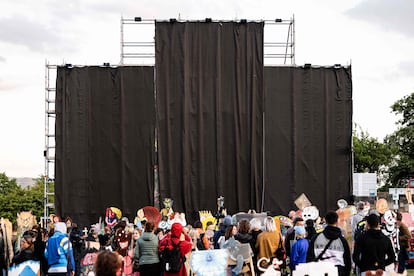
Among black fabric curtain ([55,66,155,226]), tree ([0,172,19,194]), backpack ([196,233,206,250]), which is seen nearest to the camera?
backpack ([196,233,206,250])

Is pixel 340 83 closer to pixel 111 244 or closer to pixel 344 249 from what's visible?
pixel 111 244

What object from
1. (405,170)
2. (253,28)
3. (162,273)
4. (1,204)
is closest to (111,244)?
(162,273)

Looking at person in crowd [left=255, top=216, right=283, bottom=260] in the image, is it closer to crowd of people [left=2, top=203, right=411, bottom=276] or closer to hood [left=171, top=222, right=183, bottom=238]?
crowd of people [left=2, top=203, right=411, bottom=276]

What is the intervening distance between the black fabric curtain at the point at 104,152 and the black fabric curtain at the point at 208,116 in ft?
1.87

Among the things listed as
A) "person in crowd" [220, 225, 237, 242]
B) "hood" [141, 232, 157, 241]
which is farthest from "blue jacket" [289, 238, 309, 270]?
"hood" [141, 232, 157, 241]

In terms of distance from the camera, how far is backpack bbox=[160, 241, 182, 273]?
903cm

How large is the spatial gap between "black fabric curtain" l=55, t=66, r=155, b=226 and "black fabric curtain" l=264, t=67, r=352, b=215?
3323 millimetres

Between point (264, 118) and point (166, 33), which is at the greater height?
point (166, 33)

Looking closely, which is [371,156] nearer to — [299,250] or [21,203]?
[21,203]

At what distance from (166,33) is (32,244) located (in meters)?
12.2

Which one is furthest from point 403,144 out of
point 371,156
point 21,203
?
point 21,203

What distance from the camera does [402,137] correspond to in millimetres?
41531

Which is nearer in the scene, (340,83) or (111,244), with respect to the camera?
(111,244)

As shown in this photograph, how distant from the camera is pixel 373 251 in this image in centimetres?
732
